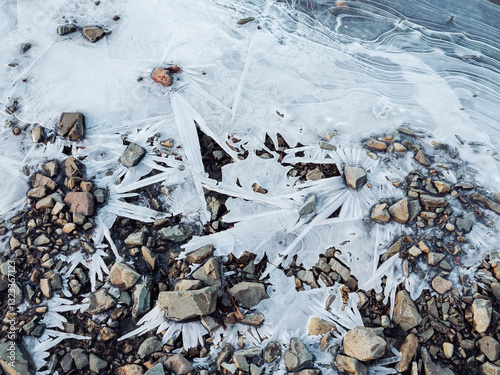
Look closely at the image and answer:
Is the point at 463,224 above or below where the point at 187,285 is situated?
above

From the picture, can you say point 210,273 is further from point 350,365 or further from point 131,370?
point 350,365

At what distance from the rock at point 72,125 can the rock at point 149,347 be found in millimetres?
1342

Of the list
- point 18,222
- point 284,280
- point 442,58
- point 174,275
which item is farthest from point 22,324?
point 442,58

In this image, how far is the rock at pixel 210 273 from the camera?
1947 millimetres

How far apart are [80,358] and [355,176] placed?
5.83 feet

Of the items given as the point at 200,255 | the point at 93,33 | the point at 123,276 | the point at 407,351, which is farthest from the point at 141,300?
the point at 93,33

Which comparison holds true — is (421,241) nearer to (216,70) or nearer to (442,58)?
(442,58)

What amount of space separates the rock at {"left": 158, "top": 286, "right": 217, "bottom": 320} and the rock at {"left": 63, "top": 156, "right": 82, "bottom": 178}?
962mm

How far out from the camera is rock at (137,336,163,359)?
6.02ft

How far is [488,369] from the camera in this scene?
1.76 meters

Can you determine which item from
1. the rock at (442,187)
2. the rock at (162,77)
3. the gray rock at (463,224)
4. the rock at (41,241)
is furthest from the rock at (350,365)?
the rock at (162,77)

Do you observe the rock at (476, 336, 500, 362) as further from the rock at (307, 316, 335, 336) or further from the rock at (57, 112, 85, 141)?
the rock at (57, 112, 85, 141)

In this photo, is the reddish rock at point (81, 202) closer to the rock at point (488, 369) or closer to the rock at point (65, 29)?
the rock at point (65, 29)

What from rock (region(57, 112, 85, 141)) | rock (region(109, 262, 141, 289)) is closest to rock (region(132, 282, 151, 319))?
rock (region(109, 262, 141, 289))
